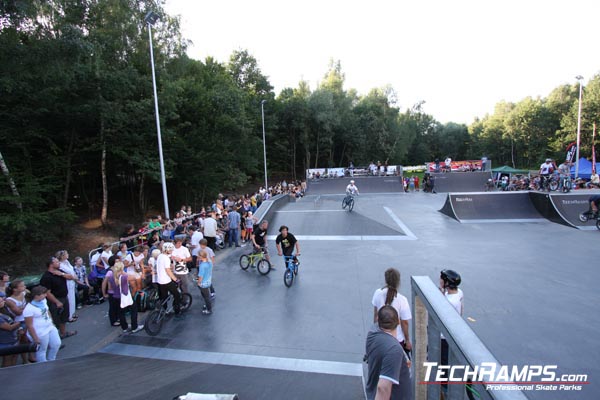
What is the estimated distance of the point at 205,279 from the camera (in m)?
6.93

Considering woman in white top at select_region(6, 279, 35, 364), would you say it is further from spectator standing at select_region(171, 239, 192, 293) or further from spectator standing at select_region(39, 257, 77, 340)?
spectator standing at select_region(171, 239, 192, 293)

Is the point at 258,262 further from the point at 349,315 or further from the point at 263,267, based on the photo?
the point at 349,315

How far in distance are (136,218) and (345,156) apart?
120ft

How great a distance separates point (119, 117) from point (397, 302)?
1884 cm

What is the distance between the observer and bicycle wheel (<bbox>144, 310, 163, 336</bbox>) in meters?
6.05

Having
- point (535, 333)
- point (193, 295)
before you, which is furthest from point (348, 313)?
point (193, 295)

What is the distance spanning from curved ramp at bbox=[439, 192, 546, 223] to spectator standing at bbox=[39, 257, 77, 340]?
15210 millimetres

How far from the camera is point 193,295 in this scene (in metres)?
8.20

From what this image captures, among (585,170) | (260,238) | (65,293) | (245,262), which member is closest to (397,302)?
(260,238)

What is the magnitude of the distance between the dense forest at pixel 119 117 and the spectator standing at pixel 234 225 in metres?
8.44

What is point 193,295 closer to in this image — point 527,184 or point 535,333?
point 535,333

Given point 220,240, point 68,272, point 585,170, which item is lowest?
point 220,240

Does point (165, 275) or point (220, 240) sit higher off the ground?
point (165, 275)

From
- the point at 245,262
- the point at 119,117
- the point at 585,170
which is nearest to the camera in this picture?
the point at 245,262
